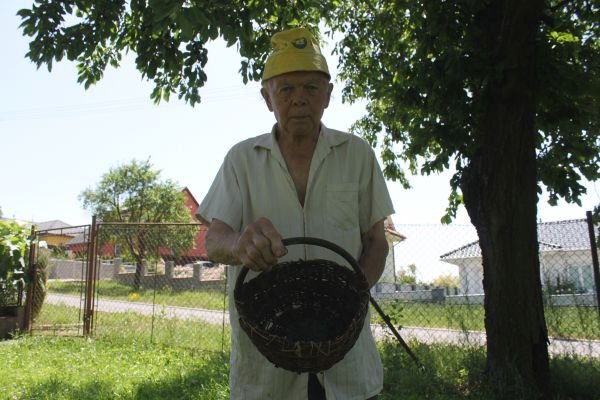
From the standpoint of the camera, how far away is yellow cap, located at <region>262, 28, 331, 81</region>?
1.61 m

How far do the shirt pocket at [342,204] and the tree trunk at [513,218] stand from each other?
120 inches

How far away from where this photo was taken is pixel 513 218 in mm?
4273

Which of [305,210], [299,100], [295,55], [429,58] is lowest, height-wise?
[305,210]

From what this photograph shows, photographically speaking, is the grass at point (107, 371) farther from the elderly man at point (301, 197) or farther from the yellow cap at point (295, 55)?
the yellow cap at point (295, 55)

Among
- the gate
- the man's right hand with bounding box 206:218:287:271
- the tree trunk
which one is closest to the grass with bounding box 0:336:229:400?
the gate

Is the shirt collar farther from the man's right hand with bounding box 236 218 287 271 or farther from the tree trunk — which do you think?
the tree trunk

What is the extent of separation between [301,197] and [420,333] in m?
6.40

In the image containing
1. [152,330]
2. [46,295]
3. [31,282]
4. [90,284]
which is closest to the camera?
[152,330]

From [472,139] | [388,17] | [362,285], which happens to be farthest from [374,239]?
[388,17]

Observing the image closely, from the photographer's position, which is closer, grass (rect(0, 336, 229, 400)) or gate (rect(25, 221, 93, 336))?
grass (rect(0, 336, 229, 400))

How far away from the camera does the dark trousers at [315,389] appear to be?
1612mm

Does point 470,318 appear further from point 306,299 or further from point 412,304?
point 306,299

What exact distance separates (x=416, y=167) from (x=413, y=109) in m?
3.21

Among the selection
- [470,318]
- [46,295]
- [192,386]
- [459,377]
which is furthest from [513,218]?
[46,295]
